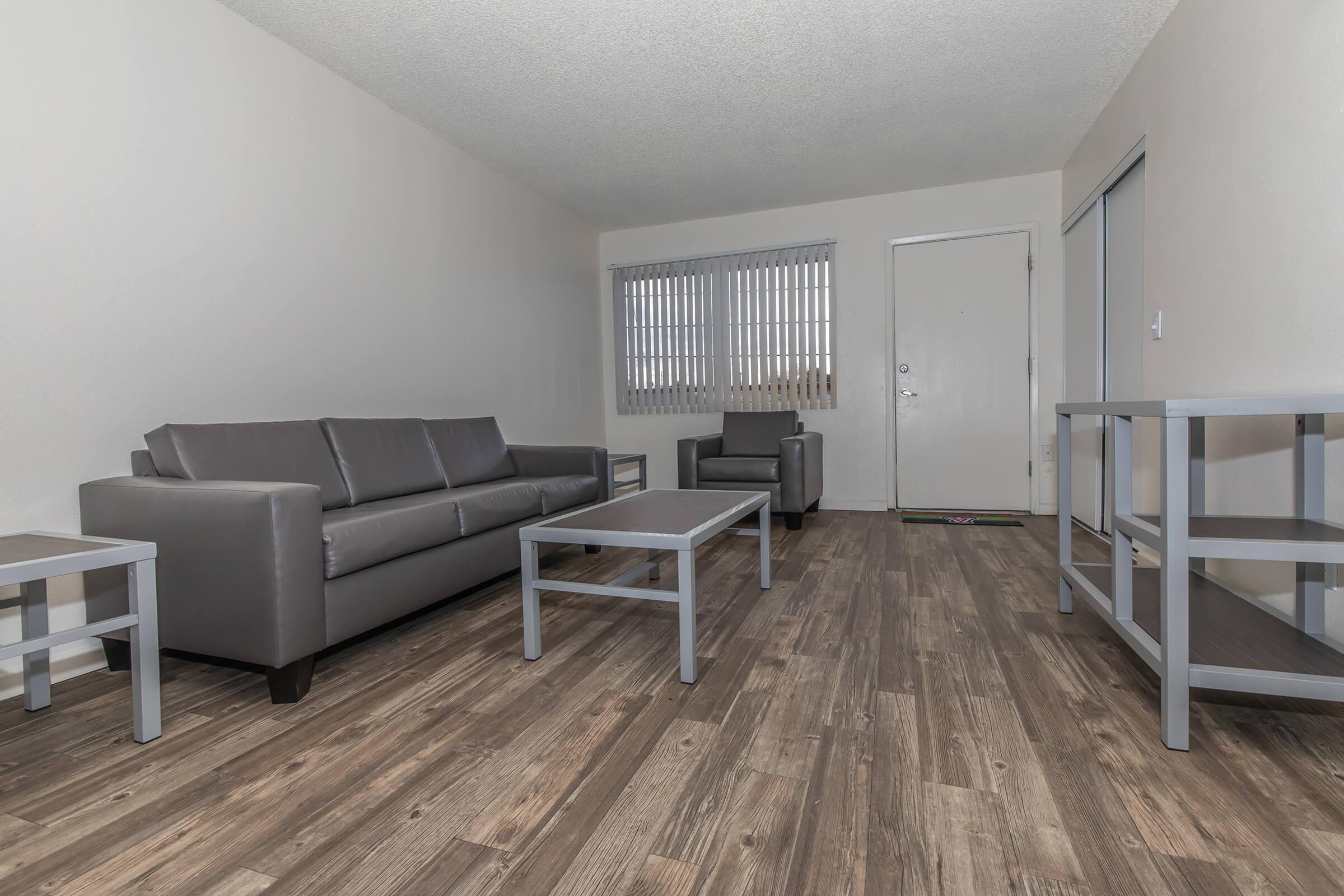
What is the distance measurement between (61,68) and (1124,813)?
3.44m

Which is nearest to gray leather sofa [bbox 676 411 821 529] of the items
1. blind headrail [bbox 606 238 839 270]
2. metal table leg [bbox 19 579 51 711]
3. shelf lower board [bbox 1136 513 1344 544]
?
blind headrail [bbox 606 238 839 270]

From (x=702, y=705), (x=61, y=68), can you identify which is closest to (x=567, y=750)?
(x=702, y=705)

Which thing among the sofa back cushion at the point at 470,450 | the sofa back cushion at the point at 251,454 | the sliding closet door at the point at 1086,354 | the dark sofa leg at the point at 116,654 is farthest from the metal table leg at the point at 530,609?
the sliding closet door at the point at 1086,354

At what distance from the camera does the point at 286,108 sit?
279 cm

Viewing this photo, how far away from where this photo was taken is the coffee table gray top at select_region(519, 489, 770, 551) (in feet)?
6.38

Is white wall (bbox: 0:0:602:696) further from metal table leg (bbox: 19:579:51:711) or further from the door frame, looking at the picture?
the door frame

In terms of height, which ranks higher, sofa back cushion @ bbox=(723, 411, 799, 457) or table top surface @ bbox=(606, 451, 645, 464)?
sofa back cushion @ bbox=(723, 411, 799, 457)

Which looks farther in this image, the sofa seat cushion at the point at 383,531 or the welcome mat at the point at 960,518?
the welcome mat at the point at 960,518

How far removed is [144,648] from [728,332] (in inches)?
177

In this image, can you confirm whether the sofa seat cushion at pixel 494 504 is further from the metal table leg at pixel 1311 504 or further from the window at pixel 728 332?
the window at pixel 728 332

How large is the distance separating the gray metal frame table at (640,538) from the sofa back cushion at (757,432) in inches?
89.9

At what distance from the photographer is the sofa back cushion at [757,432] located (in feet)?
16.0

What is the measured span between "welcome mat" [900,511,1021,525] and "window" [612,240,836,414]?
106 cm

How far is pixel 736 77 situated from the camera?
310cm
